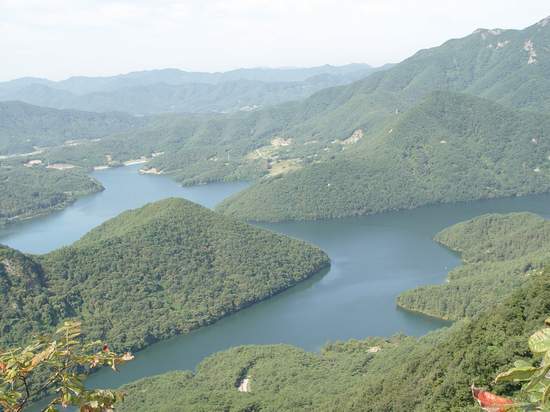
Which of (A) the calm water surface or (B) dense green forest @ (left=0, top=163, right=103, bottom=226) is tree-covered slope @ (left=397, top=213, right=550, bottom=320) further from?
(B) dense green forest @ (left=0, top=163, right=103, bottom=226)

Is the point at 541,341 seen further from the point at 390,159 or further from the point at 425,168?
the point at 390,159

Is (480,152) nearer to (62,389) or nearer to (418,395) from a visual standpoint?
(418,395)

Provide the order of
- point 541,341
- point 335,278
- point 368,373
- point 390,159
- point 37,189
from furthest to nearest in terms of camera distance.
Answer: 1. point 37,189
2. point 390,159
3. point 335,278
4. point 368,373
5. point 541,341

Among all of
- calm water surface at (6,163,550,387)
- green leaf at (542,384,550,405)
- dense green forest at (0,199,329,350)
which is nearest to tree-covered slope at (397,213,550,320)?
calm water surface at (6,163,550,387)

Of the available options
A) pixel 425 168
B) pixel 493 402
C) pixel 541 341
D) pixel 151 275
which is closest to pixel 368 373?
pixel 151 275

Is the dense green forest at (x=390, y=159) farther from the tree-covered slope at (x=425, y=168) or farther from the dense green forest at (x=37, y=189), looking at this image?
the dense green forest at (x=37, y=189)

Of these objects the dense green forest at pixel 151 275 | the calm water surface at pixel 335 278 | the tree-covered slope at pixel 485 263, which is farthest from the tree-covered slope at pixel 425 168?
the dense green forest at pixel 151 275
